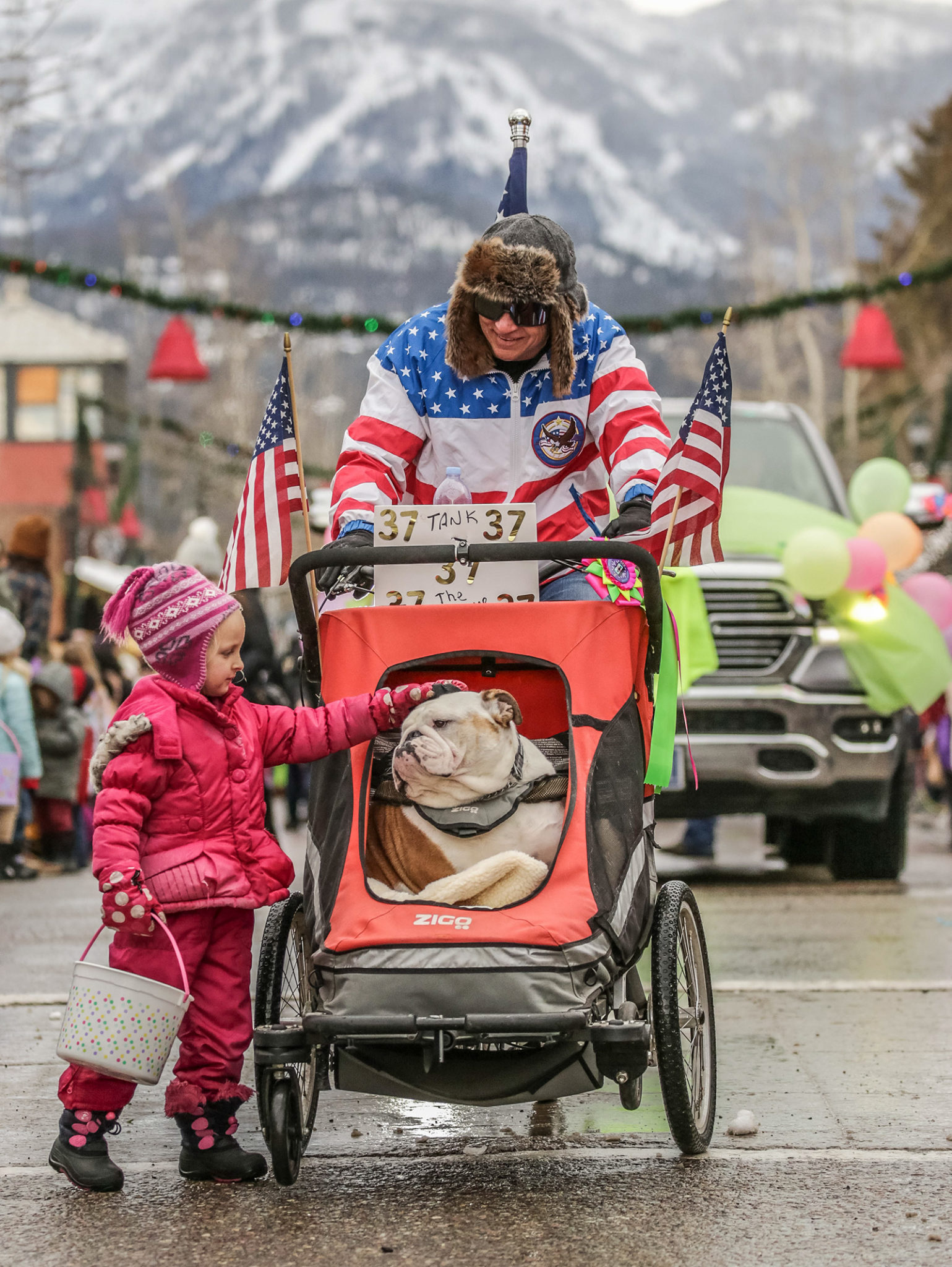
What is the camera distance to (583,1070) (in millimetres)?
4258

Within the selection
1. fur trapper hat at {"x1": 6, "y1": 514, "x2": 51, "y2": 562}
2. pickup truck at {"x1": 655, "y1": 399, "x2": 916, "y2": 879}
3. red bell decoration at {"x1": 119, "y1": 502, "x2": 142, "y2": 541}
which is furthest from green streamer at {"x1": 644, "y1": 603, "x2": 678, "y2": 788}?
red bell decoration at {"x1": 119, "y1": 502, "x2": 142, "y2": 541}

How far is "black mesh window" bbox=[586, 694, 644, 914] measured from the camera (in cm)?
443

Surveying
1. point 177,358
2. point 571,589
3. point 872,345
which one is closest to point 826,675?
point 571,589

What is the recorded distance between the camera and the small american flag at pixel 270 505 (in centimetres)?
538

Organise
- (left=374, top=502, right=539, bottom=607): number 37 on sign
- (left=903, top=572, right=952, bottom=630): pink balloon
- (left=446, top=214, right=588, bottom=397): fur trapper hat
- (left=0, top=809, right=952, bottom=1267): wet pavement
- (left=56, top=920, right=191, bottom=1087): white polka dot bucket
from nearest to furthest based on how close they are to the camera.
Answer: (left=0, top=809, right=952, bottom=1267): wet pavement < (left=56, top=920, right=191, bottom=1087): white polka dot bucket < (left=374, top=502, right=539, bottom=607): number 37 on sign < (left=446, top=214, right=588, bottom=397): fur trapper hat < (left=903, top=572, right=952, bottom=630): pink balloon

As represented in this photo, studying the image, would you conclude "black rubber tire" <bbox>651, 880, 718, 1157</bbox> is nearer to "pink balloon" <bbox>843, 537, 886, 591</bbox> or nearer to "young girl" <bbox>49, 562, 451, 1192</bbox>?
"young girl" <bbox>49, 562, 451, 1192</bbox>

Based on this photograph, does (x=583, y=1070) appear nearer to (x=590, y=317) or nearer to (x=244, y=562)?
(x=244, y=562)

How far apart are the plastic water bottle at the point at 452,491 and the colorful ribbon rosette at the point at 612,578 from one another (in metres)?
0.42

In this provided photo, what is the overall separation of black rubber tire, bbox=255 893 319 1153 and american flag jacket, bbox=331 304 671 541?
130 centimetres

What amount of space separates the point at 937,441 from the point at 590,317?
70.1 feet

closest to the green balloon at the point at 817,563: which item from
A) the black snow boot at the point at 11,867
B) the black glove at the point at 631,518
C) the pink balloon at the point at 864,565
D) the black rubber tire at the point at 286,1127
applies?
the pink balloon at the point at 864,565

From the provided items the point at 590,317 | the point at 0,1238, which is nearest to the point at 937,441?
the point at 590,317

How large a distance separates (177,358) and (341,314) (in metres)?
1.83

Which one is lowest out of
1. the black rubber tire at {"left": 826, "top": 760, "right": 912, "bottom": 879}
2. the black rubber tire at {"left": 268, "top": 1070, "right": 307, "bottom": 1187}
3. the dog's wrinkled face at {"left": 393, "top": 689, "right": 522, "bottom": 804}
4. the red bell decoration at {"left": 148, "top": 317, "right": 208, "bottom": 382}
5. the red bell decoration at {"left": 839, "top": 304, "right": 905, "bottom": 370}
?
the black rubber tire at {"left": 826, "top": 760, "right": 912, "bottom": 879}
